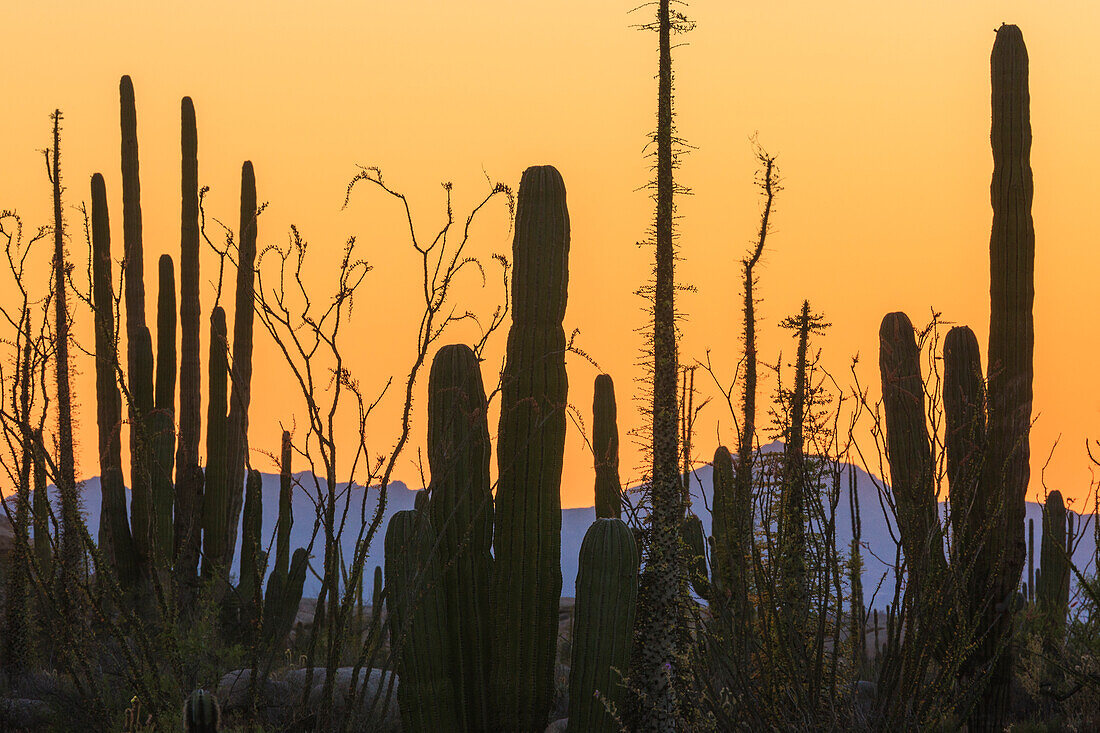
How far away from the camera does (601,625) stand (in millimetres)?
8914

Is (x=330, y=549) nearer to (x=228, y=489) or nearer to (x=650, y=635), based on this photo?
(x=650, y=635)

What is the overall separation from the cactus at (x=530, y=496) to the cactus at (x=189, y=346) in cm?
594

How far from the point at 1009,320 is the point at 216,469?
946 centimetres

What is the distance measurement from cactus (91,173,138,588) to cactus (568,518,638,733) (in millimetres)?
6170

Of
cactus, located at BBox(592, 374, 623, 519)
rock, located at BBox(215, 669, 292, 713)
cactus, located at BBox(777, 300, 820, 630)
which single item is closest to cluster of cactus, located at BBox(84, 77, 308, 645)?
rock, located at BBox(215, 669, 292, 713)

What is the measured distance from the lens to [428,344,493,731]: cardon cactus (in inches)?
334

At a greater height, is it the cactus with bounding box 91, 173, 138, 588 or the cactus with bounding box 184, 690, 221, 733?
the cactus with bounding box 91, 173, 138, 588

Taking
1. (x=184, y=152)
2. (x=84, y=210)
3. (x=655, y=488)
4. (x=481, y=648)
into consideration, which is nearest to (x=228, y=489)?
(x=184, y=152)

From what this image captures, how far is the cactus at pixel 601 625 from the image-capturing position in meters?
8.73

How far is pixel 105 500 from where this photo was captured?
12.6 meters

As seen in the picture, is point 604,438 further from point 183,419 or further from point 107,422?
point 107,422

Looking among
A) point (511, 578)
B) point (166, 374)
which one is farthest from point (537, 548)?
point (166, 374)

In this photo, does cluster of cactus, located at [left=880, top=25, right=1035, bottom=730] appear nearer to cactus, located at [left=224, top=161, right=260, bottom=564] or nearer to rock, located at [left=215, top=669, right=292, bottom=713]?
rock, located at [left=215, top=669, right=292, bottom=713]

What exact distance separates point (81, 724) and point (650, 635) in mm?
5592
